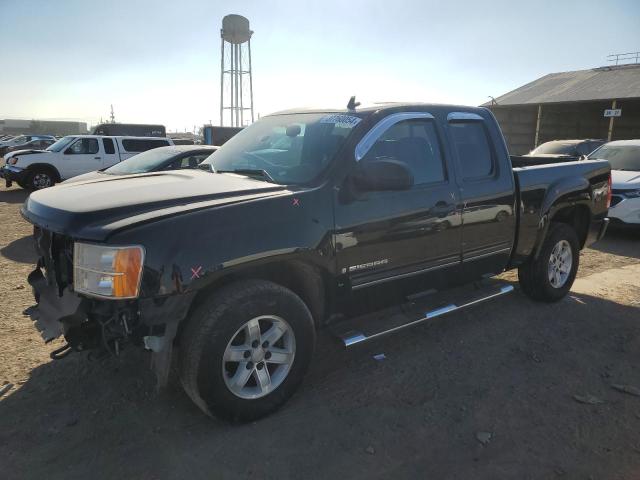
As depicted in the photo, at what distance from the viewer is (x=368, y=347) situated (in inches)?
161

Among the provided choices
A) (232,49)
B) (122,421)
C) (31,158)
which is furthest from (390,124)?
(232,49)

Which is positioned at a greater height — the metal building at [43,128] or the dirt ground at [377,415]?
the metal building at [43,128]

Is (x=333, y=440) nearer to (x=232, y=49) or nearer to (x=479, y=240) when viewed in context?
(x=479, y=240)

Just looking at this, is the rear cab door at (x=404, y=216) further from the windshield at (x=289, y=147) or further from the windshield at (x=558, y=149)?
the windshield at (x=558, y=149)

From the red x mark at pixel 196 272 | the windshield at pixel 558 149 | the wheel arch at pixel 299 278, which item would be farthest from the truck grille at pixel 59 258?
the windshield at pixel 558 149

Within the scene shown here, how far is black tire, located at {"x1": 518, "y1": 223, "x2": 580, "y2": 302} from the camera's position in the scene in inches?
191

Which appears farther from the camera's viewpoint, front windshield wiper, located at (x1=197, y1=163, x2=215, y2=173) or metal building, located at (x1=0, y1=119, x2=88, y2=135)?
metal building, located at (x1=0, y1=119, x2=88, y2=135)

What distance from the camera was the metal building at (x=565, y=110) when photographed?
29234 mm

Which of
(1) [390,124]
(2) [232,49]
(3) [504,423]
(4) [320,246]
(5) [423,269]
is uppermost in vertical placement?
(2) [232,49]

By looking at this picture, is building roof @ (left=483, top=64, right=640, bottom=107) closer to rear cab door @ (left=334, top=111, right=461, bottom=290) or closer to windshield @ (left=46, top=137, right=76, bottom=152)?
windshield @ (left=46, top=137, right=76, bottom=152)

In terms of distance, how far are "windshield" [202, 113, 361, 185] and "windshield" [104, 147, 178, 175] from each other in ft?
15.8

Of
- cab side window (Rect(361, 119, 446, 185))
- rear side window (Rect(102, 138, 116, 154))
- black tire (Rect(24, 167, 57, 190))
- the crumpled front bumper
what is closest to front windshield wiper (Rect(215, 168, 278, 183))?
cab side window (Rect(361, 119, 446, 185))

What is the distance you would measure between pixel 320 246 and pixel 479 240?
5.62 feet

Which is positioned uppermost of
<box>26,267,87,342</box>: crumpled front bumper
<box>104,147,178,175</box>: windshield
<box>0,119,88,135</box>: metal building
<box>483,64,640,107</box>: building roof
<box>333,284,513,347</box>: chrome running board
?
<box>483,64,640,107</box>: building roof
